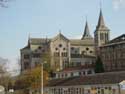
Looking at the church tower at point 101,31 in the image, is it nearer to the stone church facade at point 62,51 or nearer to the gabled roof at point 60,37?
the stone church facade at point 62,51

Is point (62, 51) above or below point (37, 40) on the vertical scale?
below

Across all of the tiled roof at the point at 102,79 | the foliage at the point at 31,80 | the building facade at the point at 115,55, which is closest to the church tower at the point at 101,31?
the building facade at the point at 115,55

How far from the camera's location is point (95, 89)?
188ft

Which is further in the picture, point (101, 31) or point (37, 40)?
point (101, 31)

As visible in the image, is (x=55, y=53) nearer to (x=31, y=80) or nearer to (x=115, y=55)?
(x=115, y=55)

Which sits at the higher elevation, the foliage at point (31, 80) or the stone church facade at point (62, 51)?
the stone church facade at point (62, 51)

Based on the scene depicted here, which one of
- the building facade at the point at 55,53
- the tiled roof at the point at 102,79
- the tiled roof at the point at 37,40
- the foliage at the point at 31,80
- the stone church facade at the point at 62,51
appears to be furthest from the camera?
the tiled roof at the point at 37,40

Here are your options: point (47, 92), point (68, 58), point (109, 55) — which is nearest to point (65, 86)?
point (47, 92)

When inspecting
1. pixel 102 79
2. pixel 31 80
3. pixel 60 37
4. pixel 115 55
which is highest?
pixel 60 37

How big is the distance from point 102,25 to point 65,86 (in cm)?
7742

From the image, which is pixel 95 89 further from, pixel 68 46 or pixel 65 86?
pixel 68 46

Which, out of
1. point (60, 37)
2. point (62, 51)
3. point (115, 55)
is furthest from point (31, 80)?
point (60, 37)

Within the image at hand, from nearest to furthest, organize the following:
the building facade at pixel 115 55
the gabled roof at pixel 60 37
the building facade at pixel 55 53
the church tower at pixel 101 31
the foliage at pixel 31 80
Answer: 1. the foliage at pixel 31 80
2. the building facade at pixel 115 55
3. the building facade at pixel 55 53
4. the gabled roof at pixel 60 37
5. the church tower at pixel 101 31

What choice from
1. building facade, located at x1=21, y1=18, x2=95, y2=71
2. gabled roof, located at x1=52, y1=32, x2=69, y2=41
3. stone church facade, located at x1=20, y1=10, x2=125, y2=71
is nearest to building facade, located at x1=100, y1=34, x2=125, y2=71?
stone church facade, located at x1=20, y1=10, x2=125, y2=71
